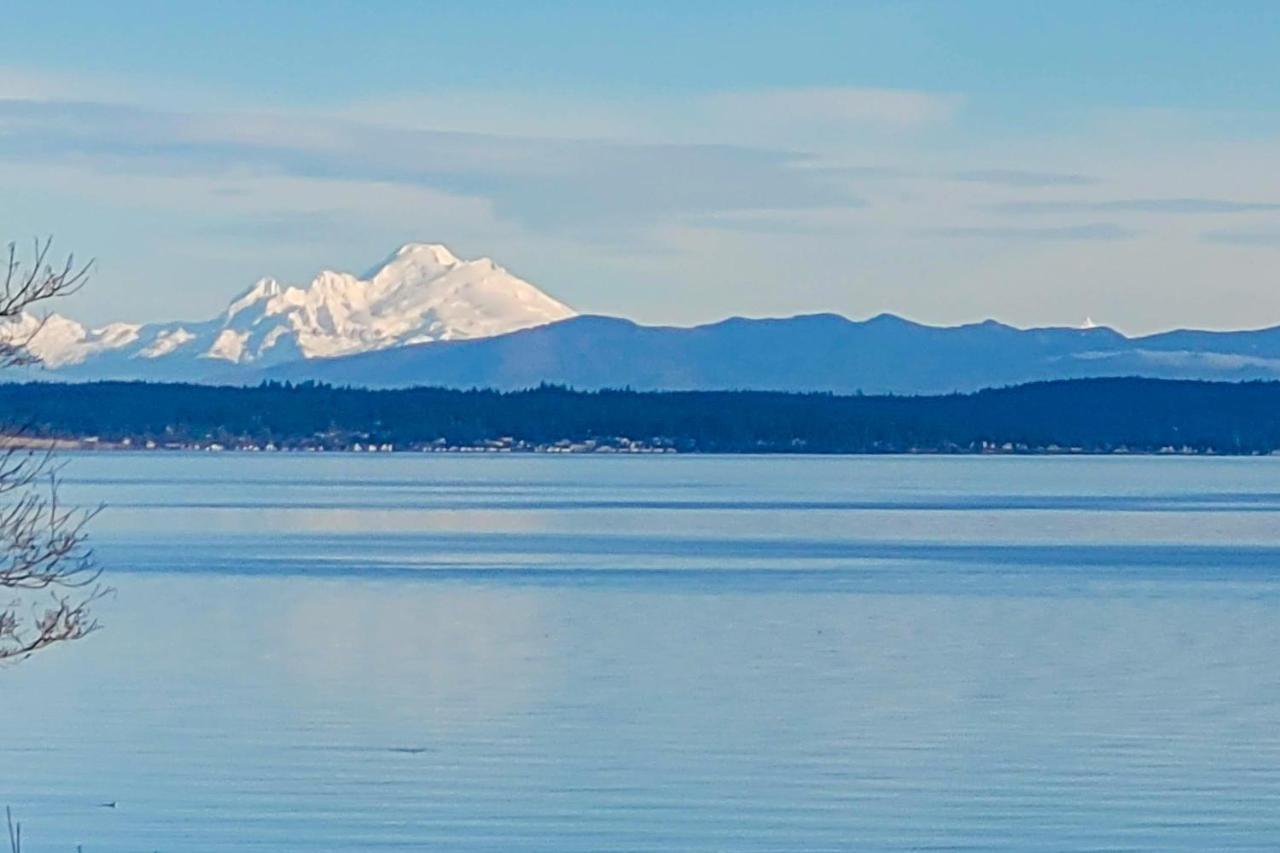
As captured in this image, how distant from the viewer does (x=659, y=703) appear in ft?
78.3

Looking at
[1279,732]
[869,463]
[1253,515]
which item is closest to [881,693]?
[1279,732]

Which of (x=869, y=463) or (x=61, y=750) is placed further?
(x=869, y=463)

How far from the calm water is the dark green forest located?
115879mm

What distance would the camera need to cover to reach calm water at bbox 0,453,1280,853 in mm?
17859

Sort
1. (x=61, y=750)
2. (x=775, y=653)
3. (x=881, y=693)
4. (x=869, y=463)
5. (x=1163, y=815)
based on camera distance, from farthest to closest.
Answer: (x=869, y=463) → (x=775, y=653) → (x=881, y=693) → (x=61, y=750) → (x=1163, y=815)

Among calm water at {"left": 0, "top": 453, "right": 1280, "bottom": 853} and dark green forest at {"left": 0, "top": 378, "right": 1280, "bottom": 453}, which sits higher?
dark green forest at {"left": 0, "top": 378, "right": 1280, "bottom": 453}

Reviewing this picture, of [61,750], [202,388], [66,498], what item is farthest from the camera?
[202,388]

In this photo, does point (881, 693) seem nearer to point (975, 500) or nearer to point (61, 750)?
point (61, 750)

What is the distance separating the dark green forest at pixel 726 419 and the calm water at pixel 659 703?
380 feet

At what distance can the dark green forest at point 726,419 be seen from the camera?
554 feet

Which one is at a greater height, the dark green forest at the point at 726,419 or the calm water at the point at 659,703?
the dark green forest at the point at 726,419

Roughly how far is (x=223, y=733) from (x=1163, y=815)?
26.3ft

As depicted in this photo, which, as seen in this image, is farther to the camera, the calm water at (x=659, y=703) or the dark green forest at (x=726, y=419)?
the dark green forest at (x=726, y=419)

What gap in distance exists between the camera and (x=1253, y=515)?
77438mm
